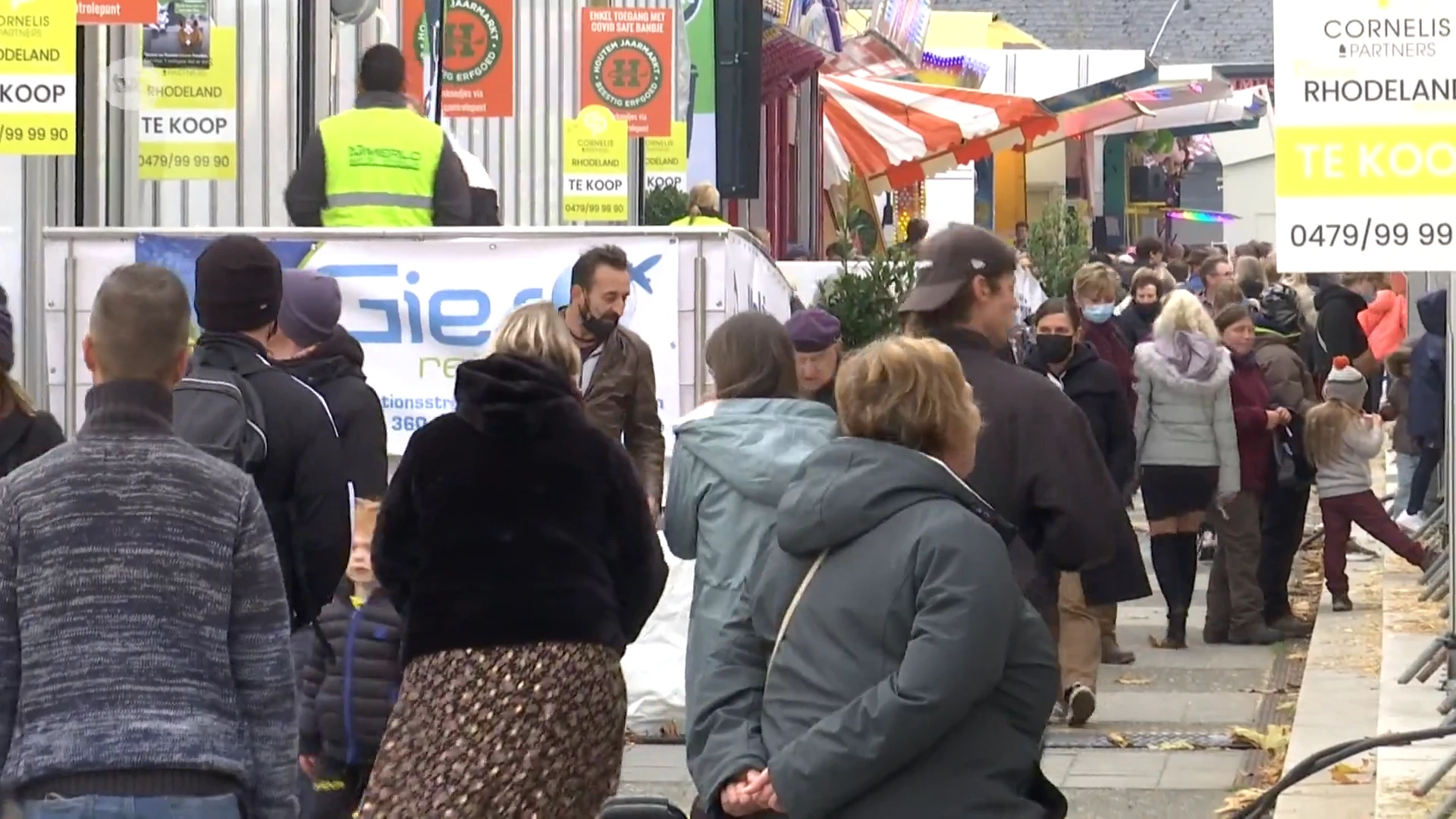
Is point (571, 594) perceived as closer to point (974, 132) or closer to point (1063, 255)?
point (1063, 255)

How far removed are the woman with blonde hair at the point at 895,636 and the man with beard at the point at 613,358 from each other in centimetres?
431

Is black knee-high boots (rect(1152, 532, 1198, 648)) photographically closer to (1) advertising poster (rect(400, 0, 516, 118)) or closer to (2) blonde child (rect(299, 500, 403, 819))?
(2) blonde child (rect(299, 500, 403, 819))

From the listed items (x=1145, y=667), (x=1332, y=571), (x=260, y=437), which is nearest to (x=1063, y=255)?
(x=1332, y=571)

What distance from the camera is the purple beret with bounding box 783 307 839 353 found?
7613mm

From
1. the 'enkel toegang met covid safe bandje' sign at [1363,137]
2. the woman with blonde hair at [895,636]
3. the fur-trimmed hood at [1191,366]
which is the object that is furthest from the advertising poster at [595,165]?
the woman with blonde hair at [895,636]

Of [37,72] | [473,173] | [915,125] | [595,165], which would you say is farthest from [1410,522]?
[915,125]

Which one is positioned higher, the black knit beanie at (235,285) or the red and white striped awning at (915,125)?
the red and white striped awning at (915,125)

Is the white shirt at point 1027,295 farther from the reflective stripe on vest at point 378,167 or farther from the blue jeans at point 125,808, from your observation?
the blue jeans at point 125,808

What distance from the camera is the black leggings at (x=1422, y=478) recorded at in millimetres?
14883

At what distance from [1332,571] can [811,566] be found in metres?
9.11

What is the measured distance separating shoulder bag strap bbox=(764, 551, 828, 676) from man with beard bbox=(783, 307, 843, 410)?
10.6ft

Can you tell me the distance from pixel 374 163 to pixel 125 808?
20.2ft

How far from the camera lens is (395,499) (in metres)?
5.23

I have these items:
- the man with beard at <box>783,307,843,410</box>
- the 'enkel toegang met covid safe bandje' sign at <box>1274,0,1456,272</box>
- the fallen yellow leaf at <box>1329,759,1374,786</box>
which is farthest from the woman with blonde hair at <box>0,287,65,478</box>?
the fallen yellow leaf at <box>1329,759,1374,786</box>
